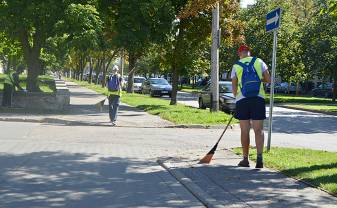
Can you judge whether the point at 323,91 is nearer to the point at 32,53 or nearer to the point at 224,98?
the point at 224,98

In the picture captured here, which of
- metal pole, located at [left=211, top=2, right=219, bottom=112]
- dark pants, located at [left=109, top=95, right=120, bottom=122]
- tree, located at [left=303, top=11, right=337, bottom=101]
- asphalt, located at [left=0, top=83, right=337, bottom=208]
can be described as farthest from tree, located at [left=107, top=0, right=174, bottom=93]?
tree, located at [left=303, top=11, right=337, bottom=101]

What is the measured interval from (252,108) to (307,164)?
4.51 ft

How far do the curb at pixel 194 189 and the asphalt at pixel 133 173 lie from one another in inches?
0.5

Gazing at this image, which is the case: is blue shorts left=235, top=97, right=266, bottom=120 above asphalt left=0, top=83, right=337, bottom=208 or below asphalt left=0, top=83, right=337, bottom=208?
above

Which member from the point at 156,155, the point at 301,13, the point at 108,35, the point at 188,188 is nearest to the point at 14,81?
the point at 108,35

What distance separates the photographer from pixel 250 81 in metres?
8.73

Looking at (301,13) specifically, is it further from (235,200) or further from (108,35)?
(235,200)

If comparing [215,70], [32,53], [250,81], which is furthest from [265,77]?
[32,53]

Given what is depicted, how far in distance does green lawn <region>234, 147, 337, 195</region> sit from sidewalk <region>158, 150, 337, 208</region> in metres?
0.20

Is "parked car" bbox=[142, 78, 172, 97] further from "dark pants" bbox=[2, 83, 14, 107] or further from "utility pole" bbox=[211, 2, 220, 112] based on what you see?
"dark pants" bbox=[2, 83, 14, 107]

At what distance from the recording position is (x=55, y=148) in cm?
1096

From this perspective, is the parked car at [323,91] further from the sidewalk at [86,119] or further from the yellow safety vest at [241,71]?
the yellow safety vest at [241,71]

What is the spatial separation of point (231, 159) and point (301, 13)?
2501 inches

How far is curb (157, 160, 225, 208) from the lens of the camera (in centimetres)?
637
